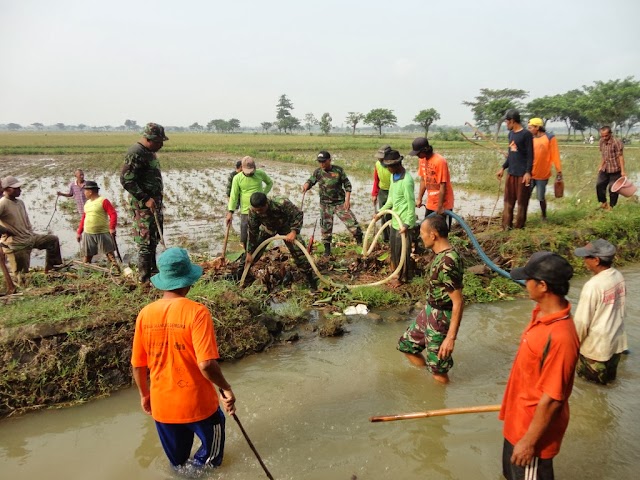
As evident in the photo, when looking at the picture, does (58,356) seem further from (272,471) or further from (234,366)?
(272,471)

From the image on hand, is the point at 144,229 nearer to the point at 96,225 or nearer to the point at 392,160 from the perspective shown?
the point at 96,225

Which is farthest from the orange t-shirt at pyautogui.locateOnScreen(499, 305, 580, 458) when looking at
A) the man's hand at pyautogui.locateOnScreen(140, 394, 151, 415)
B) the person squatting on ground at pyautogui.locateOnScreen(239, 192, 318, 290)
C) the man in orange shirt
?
the man in orange shirt

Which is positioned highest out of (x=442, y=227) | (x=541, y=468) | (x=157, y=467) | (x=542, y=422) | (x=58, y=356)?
(x=442, y=227)

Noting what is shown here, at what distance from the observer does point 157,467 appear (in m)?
2.99

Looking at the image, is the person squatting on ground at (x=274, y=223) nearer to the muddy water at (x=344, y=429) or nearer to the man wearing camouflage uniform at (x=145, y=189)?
the man wearing camouflage uniform at (x=145, y=189)

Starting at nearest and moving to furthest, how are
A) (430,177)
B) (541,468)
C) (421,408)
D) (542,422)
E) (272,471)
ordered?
(542,422)
(541,468)
(272,471)
(421,408)
(430,177)

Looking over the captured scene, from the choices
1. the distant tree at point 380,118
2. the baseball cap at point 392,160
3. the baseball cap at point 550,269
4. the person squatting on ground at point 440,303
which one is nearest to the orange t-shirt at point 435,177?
the baseball cap at point 392,160

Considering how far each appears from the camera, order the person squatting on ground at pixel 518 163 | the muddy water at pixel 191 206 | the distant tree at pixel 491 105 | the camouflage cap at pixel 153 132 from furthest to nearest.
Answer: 1. the distant tree at pixel 491 105
2. the muddy water at pixel 191 206
3. the person squatting on ground at pixel 518 163
4. the camouflage cap at pixel 153 132

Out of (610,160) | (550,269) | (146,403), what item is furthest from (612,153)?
(146,403)

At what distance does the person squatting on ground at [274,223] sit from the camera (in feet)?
16.8

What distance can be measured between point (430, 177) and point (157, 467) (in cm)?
453

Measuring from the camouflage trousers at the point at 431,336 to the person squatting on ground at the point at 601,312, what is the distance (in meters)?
1.06

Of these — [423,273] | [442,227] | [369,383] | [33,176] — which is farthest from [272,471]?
[33,176]

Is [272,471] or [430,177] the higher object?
[430,177]
